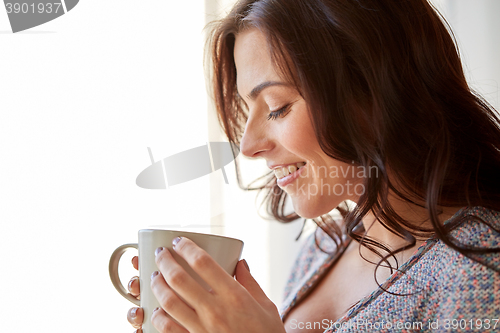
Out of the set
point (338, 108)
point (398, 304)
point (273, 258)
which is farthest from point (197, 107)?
point (398, 304)

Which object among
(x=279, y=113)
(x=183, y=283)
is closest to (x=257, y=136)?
(x=279, y=113)

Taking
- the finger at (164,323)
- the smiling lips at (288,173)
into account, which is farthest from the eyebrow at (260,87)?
the finger at (164,323)

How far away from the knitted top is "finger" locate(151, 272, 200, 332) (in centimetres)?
23

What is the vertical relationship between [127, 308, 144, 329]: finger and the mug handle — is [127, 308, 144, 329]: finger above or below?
below

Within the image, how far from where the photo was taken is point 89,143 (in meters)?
0.70

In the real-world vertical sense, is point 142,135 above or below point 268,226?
above

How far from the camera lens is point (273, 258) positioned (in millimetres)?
1109

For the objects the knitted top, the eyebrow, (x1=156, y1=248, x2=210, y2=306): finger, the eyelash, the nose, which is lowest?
the knitted top

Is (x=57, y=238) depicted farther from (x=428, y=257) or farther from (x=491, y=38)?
(x=491, y=38)

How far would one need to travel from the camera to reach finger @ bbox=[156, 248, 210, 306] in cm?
48

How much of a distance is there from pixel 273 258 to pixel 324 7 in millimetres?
685

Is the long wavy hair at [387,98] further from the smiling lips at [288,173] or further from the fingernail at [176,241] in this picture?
the fingernail at [176,241]

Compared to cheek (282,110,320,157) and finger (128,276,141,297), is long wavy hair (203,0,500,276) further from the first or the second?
finger (128,276,141,297)

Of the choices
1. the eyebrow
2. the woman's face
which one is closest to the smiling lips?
the woman's face
